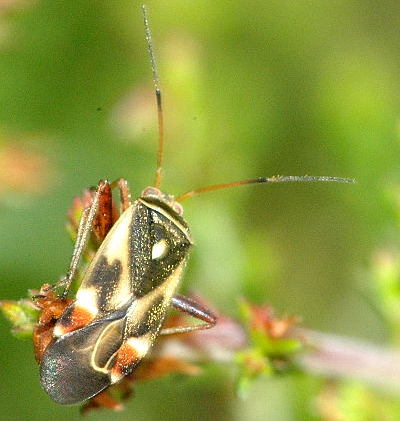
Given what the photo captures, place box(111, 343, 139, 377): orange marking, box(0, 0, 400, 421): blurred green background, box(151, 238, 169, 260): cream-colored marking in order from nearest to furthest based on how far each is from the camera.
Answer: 1. box(111, 343, 139, 377): orange marking
2. box(151, 238, 169, 260): cream-colored marking
3. box(0, 0, 400, 421): blurred green background

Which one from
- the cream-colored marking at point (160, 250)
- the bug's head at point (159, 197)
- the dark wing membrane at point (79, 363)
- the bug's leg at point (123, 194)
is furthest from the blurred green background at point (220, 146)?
the dark wing membrane at point (79, 363)

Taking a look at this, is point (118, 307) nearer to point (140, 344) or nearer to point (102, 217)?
point (140, 344)

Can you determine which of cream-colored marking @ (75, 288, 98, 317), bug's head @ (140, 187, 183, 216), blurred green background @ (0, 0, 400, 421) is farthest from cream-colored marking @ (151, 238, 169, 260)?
blurred green background @ (0, 0, 400, 421)

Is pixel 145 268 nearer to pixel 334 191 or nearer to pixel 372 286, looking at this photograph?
pixel 372 286

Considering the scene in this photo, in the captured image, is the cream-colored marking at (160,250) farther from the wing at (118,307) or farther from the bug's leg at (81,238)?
the bug's leg at (81,238)

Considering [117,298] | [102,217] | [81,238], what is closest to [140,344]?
[117,298]

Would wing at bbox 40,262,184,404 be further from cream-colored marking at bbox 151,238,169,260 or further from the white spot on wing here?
cream-colored marking at bbox 151,238,169,260
